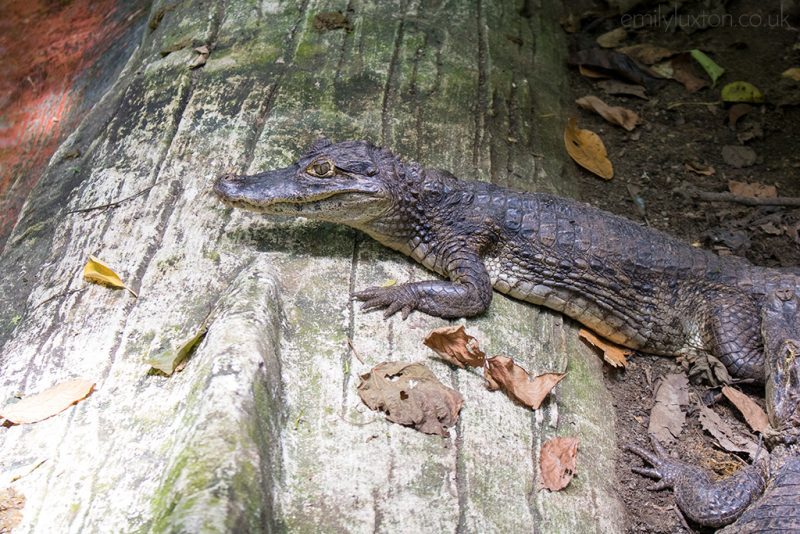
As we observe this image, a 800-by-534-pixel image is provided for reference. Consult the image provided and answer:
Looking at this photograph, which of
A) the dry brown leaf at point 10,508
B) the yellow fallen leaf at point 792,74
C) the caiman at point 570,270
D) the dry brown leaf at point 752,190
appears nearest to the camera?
the dry brown leaf at point 10,508

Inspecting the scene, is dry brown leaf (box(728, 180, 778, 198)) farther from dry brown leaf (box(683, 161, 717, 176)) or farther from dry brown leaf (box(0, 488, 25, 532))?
dry brown leaf (box(0, 488, 25, 532))

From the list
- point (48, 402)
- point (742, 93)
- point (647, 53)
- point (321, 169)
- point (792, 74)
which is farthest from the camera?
point (647, 53)

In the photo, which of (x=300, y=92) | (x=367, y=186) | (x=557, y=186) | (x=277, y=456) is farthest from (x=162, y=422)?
(x=557, y=186)

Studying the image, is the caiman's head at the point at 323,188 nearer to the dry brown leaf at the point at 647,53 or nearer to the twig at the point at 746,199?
the twig at the point at 746,199

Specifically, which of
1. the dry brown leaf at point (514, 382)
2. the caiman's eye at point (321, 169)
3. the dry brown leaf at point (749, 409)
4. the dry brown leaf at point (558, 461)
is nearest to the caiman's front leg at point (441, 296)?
the dry brown leaf at point (514, 382)

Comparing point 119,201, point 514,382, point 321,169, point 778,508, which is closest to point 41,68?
point 119,201

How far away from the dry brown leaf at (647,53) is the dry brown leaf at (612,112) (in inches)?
27.2

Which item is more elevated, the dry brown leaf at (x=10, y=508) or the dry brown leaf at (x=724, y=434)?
the dry brown leaf at (x=10, y=508)

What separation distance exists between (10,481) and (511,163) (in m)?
2.91

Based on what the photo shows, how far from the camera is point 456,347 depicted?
3047 millimetres

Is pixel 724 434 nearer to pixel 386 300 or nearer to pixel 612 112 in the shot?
pixel 386 300

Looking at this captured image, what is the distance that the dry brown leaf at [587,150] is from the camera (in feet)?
15.1

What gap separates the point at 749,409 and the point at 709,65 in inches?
116

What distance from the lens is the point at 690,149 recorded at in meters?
4.88
